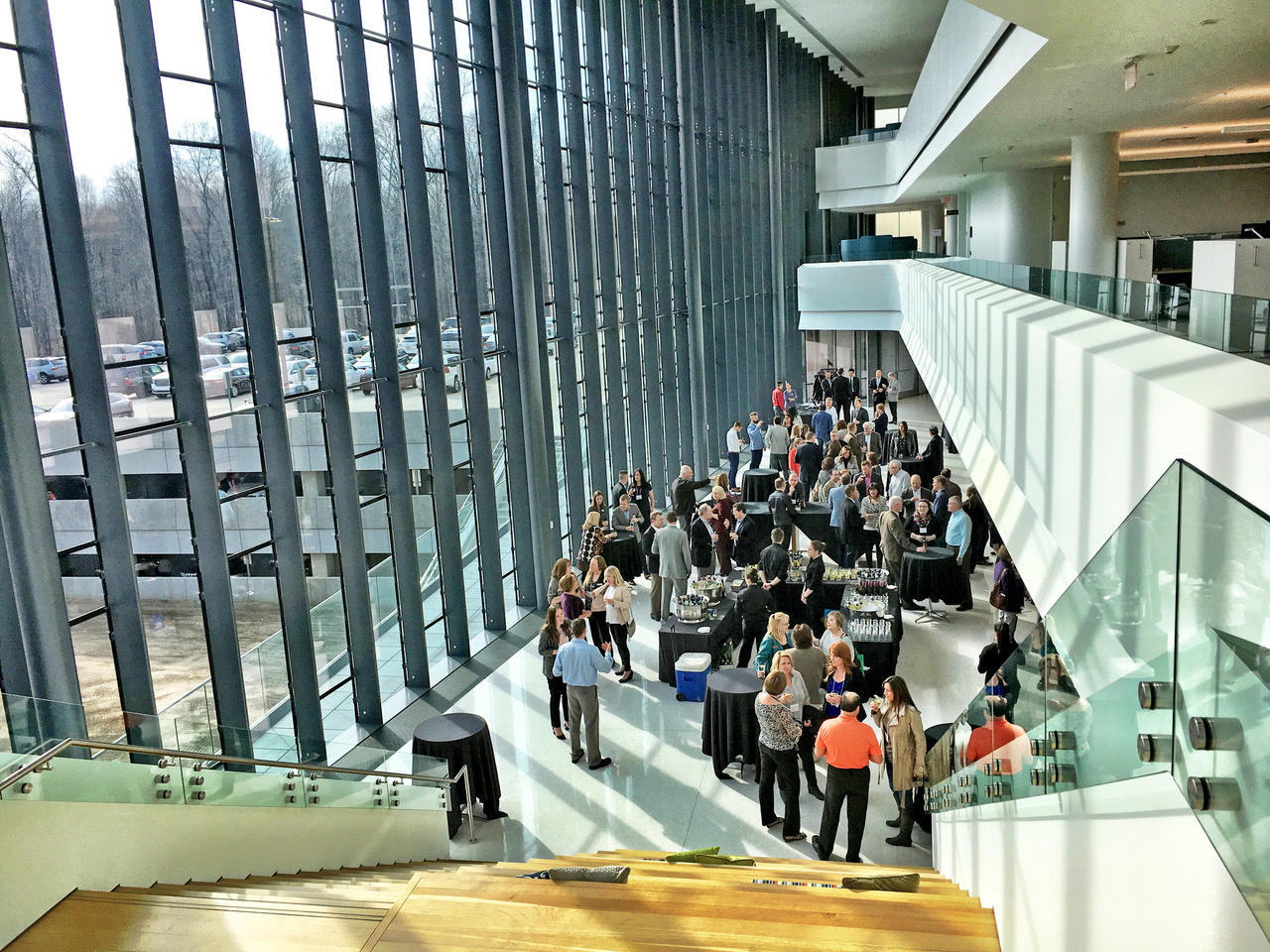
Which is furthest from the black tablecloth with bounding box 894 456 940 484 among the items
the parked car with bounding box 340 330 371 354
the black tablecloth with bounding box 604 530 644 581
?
the parked car with bounding box 340 330 371 354

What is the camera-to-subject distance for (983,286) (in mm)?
12016

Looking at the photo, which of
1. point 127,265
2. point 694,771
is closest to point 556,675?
point 694,771

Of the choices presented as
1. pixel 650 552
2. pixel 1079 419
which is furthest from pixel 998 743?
pixel 650 552

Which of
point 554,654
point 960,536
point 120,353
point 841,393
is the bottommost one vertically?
point 841,393

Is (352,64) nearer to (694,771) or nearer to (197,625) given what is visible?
(197,625)

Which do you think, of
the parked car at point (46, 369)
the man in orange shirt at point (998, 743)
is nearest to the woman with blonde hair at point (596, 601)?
the man in orange shirt at point (998, 743)

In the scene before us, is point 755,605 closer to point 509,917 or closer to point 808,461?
point 509,917

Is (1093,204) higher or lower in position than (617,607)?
higher

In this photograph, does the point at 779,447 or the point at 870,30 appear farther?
the point at 870,30

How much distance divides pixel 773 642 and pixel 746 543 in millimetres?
4940

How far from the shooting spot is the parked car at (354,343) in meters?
10.3

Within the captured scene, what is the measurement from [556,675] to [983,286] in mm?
6758

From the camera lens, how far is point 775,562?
1165 cm

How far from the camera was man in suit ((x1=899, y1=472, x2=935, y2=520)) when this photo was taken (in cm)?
1370
